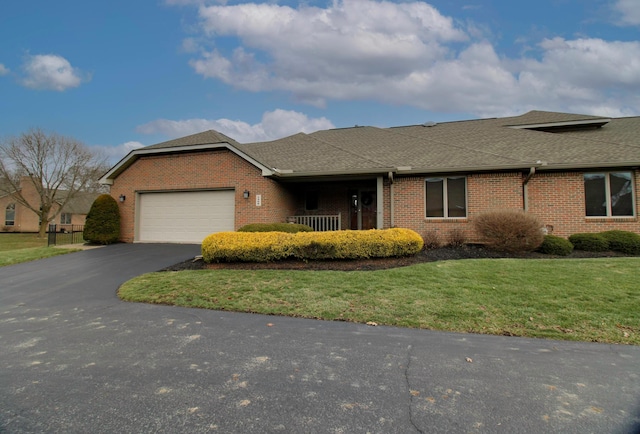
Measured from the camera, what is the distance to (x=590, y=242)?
10.1m

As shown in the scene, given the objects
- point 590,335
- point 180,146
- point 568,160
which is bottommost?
point 590,335

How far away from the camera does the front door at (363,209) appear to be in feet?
47.1

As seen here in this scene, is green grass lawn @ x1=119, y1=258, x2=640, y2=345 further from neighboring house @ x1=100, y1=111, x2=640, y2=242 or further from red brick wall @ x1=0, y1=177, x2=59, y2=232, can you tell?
red brick wall @ x1=0, y1=177, x2=59, y2=232

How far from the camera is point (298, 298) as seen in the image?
6129 mm

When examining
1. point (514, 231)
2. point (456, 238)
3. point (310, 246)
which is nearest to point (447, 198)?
point (456, 238)

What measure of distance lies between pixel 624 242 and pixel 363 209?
8.57m

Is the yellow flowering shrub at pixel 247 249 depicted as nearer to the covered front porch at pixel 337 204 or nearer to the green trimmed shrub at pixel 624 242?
the covered front porch at pixel 337 204

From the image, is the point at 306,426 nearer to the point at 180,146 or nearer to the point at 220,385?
the point at 220,385

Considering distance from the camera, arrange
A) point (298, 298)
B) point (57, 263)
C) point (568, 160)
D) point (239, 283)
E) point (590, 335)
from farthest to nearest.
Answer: point (568, 160), point (57, 263), point (239, 283), point (298, 298), point (590, 335)

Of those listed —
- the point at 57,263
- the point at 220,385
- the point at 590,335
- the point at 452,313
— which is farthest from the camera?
the point at 57,263

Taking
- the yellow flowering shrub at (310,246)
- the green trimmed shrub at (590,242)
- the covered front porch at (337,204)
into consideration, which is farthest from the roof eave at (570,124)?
the yellow flowering shrub at (310,246)

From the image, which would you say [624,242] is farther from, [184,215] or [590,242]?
[184,215]

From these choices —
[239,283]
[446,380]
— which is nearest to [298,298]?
[239,283]

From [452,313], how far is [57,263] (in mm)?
11246
